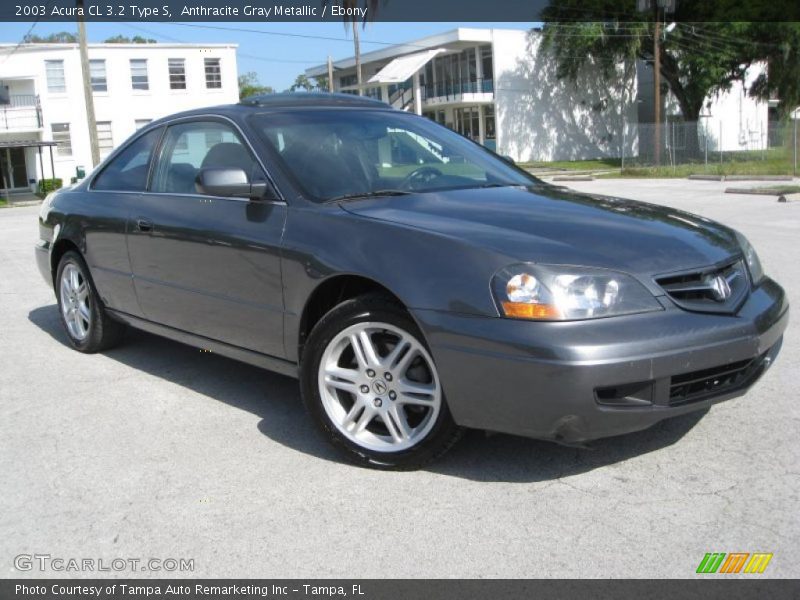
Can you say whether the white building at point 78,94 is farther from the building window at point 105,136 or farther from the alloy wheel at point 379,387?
the alloy wheel at point 379,387

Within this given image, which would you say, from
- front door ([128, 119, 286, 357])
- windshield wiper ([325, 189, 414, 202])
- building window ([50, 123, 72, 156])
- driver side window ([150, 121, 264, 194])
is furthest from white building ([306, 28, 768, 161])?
windshield wiper ([325, 189, 414, 202])

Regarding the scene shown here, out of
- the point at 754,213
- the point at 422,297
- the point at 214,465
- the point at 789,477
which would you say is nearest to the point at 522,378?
the point at 422,297

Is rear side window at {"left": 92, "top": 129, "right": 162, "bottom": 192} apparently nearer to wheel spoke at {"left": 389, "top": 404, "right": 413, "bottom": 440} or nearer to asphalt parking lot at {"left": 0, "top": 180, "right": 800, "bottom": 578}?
asphalt parking lot at {"left": 0, "top": 180, "right": 800, "bottom": 578}

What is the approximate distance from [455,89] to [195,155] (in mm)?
43363

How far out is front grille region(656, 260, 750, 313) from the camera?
332 cm

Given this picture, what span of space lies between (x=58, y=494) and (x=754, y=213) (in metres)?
12.8

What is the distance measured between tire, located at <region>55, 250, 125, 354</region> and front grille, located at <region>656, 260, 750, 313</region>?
12.7 feet

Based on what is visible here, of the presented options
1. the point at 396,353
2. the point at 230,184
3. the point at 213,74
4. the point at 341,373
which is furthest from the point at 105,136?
the point at 396,353

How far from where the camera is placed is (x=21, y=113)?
41531 mm

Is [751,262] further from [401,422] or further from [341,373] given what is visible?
[341,373]

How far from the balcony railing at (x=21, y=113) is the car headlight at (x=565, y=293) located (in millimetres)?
43587

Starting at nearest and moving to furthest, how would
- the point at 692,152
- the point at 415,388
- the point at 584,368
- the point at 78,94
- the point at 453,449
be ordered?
1. the point at 584,368
2. the point at 415,388
3. the point at 453,449
4. the point at 692,152
5. the point at 78,94

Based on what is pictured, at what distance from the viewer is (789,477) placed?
3400 mm

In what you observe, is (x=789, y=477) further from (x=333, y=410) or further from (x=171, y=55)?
(x=171, y=55)
